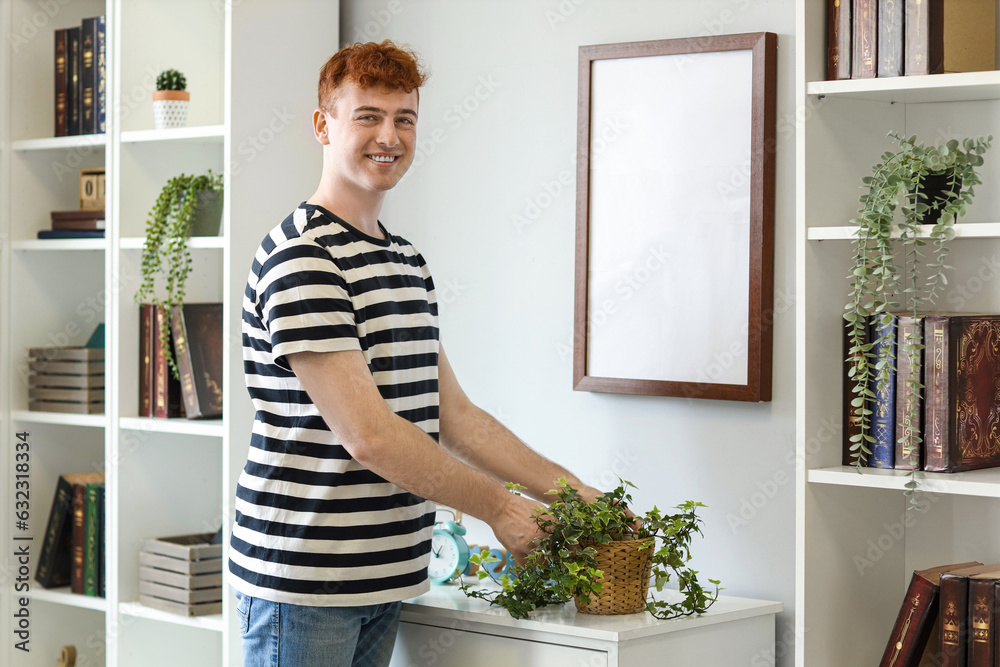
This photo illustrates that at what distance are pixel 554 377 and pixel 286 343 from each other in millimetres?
893

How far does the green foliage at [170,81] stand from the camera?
2.66 meters

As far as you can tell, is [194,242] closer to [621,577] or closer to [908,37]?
[621,577]

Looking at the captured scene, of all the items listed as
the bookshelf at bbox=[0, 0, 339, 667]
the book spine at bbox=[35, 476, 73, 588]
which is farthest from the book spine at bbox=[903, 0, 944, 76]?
the book spine at bbox=[35, 476, 73, 588]

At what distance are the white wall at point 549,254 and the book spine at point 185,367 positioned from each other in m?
0.57

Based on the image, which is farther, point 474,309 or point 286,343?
point 474,309

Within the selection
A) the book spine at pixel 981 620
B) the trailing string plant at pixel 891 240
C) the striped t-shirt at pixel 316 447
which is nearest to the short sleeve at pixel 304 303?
the striped t-shirt at pixel 316 447

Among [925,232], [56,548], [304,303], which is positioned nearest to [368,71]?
[304,303]

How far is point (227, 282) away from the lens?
2.52 metres

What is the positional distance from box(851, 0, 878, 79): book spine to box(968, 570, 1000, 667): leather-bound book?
844 millimetres

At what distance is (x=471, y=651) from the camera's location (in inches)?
78.9

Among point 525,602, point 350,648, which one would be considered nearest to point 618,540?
point 525,602

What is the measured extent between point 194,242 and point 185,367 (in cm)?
30

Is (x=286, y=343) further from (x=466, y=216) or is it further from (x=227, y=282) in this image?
(x=466, y=216)

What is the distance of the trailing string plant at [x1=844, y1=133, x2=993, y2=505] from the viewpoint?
1802 mm
